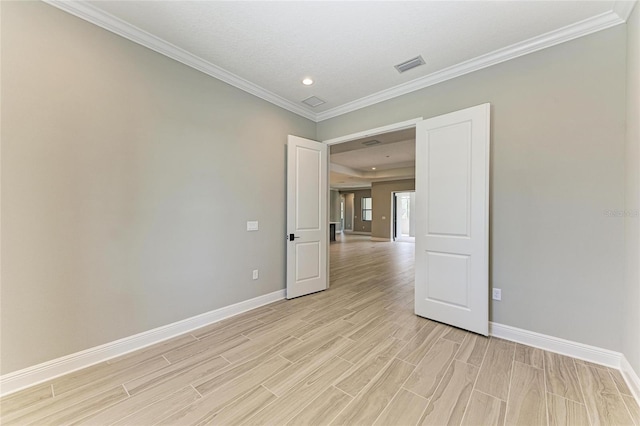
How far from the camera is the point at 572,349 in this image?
218cm

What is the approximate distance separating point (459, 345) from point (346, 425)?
59.0 inches

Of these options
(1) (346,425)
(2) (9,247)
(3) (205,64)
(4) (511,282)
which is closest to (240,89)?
(3) (205,64)

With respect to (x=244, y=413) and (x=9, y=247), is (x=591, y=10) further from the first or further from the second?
(x=9, y=247)

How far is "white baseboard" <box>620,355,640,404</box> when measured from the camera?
1675 millimetres

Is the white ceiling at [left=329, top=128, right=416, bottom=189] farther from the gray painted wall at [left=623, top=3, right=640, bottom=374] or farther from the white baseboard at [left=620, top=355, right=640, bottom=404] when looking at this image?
the white baseboard at [left=620, top=355, right=640, bottom=404]

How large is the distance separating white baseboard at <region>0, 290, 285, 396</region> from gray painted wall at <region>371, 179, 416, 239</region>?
9.07 metres

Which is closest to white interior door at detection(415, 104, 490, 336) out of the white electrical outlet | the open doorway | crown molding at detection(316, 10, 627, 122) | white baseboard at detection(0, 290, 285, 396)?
the white electrical outlet

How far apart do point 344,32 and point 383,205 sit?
946 centimetres

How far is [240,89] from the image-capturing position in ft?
10.3

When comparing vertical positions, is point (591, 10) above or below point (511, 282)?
above

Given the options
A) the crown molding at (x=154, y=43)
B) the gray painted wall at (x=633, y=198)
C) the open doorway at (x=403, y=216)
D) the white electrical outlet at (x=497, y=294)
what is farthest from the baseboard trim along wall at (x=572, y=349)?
the open doorway at (x=403, y=216)

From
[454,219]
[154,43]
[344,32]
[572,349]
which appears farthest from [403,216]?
[154,43]

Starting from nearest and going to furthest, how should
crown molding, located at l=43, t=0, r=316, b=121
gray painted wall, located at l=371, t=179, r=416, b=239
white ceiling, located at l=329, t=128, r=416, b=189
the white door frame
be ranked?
1. crown molding, located at l=43, t=0, r=316, b=121
2. the white door frame
3. white ceiling, located at l=329, t=128, r=416, b=189
4. gray painted wall, located at l=371, t=179, r=416, b=239

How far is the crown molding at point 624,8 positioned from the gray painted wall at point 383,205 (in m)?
8.83
